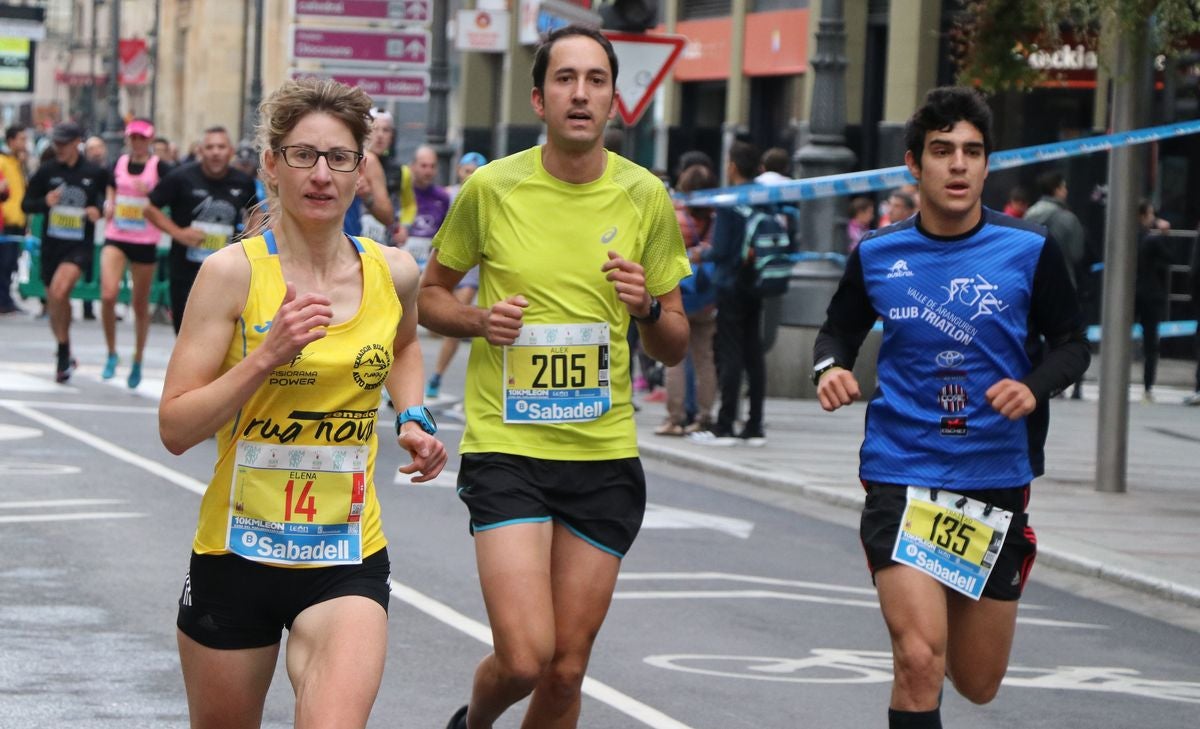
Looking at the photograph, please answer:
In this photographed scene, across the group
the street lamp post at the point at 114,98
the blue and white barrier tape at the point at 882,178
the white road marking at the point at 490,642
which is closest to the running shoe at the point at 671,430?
the blue and white barrier tape at the point at 882,178

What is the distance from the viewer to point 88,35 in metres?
89.6

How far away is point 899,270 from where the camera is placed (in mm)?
5953

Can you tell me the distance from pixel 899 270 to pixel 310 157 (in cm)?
184

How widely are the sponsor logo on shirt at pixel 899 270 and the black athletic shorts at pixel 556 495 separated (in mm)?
840

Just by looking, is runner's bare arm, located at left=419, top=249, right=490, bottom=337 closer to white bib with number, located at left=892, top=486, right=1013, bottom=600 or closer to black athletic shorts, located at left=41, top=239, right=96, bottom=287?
white bib with number, located at left=892, top=486, right=1013, bottom=600

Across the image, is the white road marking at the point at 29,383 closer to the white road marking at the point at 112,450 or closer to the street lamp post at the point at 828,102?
the white road marking at the point at 112,450

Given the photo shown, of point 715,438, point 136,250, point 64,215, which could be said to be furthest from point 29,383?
point 715,438

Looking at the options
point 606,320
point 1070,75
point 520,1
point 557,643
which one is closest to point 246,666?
point 557,643

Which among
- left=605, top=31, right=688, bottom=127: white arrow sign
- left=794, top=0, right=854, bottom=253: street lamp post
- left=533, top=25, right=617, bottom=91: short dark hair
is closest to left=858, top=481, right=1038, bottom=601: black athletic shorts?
left=533, top=25, right=617, bottom=91: short dark hair

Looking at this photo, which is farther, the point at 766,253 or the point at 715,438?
the point at 715,438

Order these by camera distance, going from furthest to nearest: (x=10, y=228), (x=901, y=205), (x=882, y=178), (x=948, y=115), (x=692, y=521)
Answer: (x=10, y=228), (x=901, y=205), (x=882, y=178), (x=692, y=521), (x=948, y=115)

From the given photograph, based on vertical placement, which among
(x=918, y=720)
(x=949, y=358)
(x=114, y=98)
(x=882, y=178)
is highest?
(x=114, y=98)

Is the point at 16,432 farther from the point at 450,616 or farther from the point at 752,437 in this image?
the point at 450,616

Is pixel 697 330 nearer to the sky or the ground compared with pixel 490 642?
nearer to the sky
